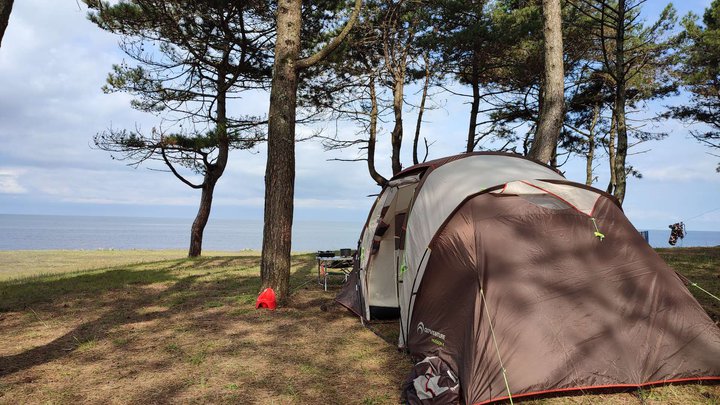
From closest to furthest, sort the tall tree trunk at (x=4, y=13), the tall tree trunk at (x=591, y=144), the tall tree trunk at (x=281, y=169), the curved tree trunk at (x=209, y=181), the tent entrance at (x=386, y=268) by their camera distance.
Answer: the tall tree trunk at (x=4, y=13) → the tent entrance at (x=386, y=268) → the tall tree trunk at (x=281, y=169) → the curved tree trunk at (x=209, y=181) → the tall tree trunk at (x=591, y=144)

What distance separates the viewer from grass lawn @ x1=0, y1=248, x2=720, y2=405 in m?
4.02

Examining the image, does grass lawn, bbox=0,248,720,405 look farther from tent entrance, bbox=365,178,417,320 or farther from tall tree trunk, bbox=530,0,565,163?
tall tree trunk, bbox=530,0,565,163

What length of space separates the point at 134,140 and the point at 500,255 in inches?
520

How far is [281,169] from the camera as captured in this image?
7.31 meters

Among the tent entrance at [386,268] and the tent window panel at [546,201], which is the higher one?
the tent window panel at [546,201]

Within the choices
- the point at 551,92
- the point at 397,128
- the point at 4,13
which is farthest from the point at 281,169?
the point at 397,128

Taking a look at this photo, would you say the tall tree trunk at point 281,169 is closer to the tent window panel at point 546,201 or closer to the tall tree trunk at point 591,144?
the tent window panel at point 546,201

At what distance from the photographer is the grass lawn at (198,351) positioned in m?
4.02

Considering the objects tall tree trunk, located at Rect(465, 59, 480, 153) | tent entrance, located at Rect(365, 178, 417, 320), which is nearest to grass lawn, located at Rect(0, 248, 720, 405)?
tent entrance, located at Rect(365, 178, 417, 320)

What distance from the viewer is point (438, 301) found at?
14.5 feet

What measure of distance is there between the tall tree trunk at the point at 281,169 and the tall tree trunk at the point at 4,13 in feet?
11.5

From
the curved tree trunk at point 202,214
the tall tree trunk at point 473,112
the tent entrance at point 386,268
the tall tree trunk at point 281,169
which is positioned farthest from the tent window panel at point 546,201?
the curved tree trunk at point 202,214

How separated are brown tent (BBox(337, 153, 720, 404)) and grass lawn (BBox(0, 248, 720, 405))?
0.27 m

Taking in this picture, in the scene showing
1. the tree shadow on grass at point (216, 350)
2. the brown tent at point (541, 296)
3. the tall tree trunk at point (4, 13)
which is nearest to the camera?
the brown tent at point (541, 296)
